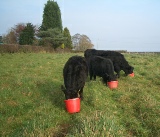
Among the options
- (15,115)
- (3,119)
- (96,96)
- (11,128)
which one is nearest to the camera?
(11,128)

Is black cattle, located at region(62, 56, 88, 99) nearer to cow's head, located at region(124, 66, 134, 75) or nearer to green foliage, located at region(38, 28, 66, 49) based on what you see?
cow's head, located at region(124, 66, 134, 75)

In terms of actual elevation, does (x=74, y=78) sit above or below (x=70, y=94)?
above

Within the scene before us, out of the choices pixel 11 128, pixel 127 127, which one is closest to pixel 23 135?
pixel 11 128

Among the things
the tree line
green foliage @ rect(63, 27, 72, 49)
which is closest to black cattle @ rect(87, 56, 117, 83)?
the tree line

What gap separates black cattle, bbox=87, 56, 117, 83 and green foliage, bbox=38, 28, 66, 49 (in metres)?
35.3

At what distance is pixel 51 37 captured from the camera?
148 feet

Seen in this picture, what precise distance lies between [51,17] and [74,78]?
44.3 meters

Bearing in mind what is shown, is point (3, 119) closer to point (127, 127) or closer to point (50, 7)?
point (127, 127)

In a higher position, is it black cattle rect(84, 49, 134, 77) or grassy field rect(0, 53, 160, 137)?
black cattle rect(84, 49, 134, 77)

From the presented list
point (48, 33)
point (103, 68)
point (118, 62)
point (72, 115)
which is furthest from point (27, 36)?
point (72, 115)

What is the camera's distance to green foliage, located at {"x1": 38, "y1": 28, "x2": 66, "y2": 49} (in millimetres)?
44750

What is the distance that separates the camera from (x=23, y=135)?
12.6 feet

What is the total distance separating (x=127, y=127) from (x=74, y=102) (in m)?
1.44

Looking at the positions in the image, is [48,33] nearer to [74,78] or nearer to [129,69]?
[129,69]
